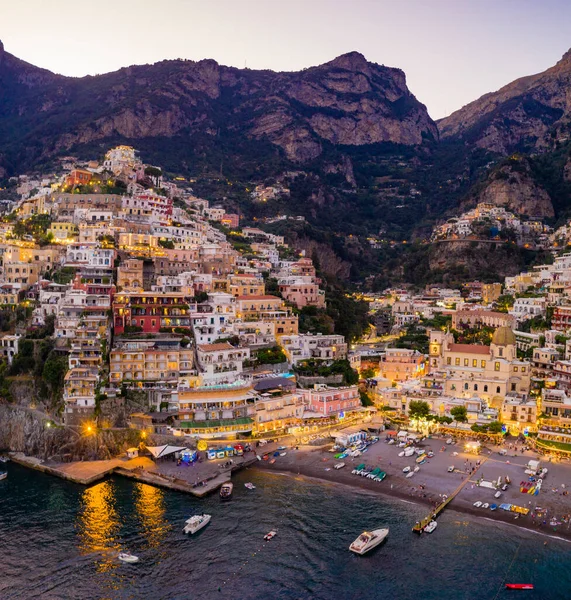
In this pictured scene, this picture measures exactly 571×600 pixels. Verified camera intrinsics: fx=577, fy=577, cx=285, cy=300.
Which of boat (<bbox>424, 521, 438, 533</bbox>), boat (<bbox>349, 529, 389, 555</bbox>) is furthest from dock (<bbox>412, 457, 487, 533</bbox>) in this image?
boat (<bbox>349, 529, 389, 555</bbox>)

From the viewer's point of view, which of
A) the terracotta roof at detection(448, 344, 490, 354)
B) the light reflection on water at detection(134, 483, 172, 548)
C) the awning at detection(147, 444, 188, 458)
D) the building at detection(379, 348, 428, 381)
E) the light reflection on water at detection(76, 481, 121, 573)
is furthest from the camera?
the building at detection(379, 348, 428, 381)

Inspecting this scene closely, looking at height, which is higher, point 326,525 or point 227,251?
point 227,251

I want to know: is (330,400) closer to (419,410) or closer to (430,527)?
(419,410)

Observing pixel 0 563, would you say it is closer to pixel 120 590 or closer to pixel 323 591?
pixel 120 590

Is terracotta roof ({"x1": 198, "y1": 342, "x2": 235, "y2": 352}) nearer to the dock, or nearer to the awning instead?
the awning

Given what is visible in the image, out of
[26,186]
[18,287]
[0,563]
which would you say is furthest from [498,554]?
[26,186]

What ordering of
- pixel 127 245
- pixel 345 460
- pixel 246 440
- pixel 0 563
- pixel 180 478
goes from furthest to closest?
1. pixel 127 245
2. pixel 246 440
3. pixel 345 460
4. pixel 180 478
5. pixel 0 563
